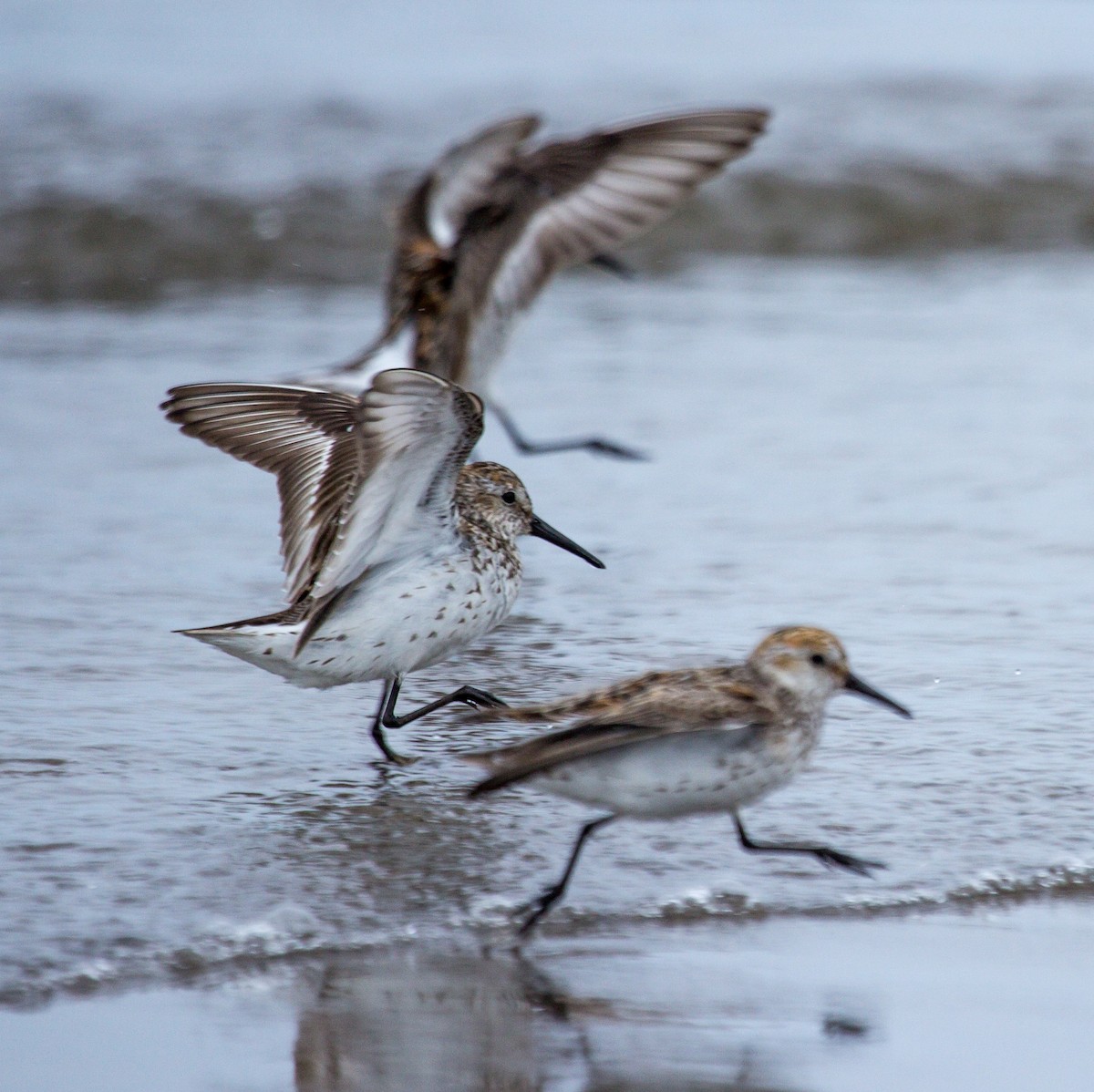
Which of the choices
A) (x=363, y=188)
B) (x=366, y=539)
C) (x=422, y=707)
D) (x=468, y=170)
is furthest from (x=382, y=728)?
(x=363, y=188)

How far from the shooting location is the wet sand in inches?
121

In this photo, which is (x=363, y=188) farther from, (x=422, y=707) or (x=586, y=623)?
(x=422, y=707)

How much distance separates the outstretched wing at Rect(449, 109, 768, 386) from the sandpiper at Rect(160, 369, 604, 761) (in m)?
2.01

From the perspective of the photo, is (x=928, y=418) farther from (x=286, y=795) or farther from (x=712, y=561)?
(x=286, y=795)

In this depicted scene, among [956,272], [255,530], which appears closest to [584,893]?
[255,530]

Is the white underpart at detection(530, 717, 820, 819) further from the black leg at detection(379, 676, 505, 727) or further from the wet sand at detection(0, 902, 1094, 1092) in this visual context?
the black leg at detection(379, 676, 505, 727)

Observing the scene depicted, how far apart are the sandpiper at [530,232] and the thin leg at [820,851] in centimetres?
306

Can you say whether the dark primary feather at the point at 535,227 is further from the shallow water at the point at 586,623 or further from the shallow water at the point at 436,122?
the shallow water at the point at 436,122

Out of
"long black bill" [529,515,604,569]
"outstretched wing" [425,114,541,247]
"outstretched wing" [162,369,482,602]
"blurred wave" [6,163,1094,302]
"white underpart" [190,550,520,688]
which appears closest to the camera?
"outstretched wing" [162,369,482,602]

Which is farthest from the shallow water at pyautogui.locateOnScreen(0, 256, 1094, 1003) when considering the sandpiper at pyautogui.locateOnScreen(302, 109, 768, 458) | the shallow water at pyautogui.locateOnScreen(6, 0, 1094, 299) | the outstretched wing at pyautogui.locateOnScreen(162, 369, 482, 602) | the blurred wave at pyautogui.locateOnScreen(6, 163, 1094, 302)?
the shallow water at pyautogui.locateOnScreen(6, 0, 1094, 299)

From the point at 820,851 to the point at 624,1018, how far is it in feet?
2.16

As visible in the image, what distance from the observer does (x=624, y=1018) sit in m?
3.30

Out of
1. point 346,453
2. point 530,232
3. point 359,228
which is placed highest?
point 530,232

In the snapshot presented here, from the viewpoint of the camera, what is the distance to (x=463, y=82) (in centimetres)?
1577
